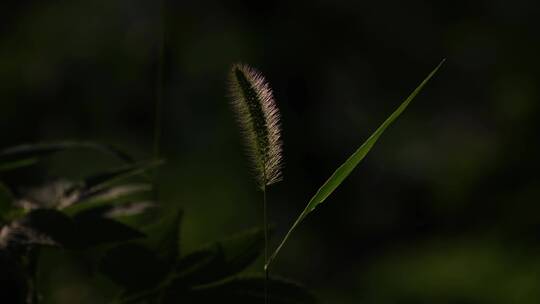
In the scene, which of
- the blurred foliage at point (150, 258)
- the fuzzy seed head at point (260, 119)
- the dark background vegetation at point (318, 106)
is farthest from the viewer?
the dark background vegetation at point (318, 106)

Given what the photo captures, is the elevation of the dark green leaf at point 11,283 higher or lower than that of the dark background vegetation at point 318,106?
lower

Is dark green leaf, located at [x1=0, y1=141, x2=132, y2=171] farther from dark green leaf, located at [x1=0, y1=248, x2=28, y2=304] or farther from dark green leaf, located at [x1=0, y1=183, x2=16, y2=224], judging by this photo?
dark green leaf, located at [x1=0, y1=248, x2=28, y2=304]

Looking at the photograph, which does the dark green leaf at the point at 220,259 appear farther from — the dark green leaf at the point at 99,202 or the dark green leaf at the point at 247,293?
the dark green leaf at the point at 99,202

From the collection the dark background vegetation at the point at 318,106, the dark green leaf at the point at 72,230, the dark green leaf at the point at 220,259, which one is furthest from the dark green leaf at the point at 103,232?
the dark background vegetation at the point at 318,106

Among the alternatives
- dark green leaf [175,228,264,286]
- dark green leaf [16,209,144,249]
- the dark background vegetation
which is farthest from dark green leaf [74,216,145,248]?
the dark background vegetation

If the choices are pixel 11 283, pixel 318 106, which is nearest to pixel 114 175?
pixel 11 283

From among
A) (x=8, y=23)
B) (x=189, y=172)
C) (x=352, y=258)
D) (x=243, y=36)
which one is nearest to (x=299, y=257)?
(x=352, y=258)

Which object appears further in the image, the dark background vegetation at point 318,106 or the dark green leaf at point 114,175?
the dark background vegetation at point 318,106

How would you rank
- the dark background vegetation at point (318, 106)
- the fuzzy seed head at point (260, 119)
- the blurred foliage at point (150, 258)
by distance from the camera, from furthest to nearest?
the dark background vegetation at point (318, 106) → the blurred foliage at point (150, 258) → the fuzzy seed head at point (260, 119)
